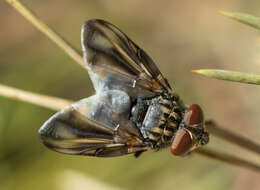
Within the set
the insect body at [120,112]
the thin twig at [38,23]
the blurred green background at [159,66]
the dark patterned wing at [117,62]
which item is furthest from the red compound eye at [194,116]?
the blurred green background at [159,66]

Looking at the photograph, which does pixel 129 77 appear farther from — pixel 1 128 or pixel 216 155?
pixel 1 128

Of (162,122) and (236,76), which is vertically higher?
(236,76)

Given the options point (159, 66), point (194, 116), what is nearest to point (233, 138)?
point (194, 116)

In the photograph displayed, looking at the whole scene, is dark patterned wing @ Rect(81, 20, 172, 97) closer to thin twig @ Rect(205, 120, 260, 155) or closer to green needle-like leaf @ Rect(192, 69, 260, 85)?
thin twig @ Rect(205, 120, 260, 155)

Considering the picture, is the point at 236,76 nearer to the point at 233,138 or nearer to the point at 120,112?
the point at 233,138

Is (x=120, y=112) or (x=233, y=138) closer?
(x=233, y=138)

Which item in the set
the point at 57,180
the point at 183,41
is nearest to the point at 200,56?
the point at 183,41

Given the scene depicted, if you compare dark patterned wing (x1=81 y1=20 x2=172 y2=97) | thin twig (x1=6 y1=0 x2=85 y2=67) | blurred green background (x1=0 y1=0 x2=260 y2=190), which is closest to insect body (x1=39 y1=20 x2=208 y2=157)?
dark patterned wing (x1=81 y1=20 x2=172 y2=97)
